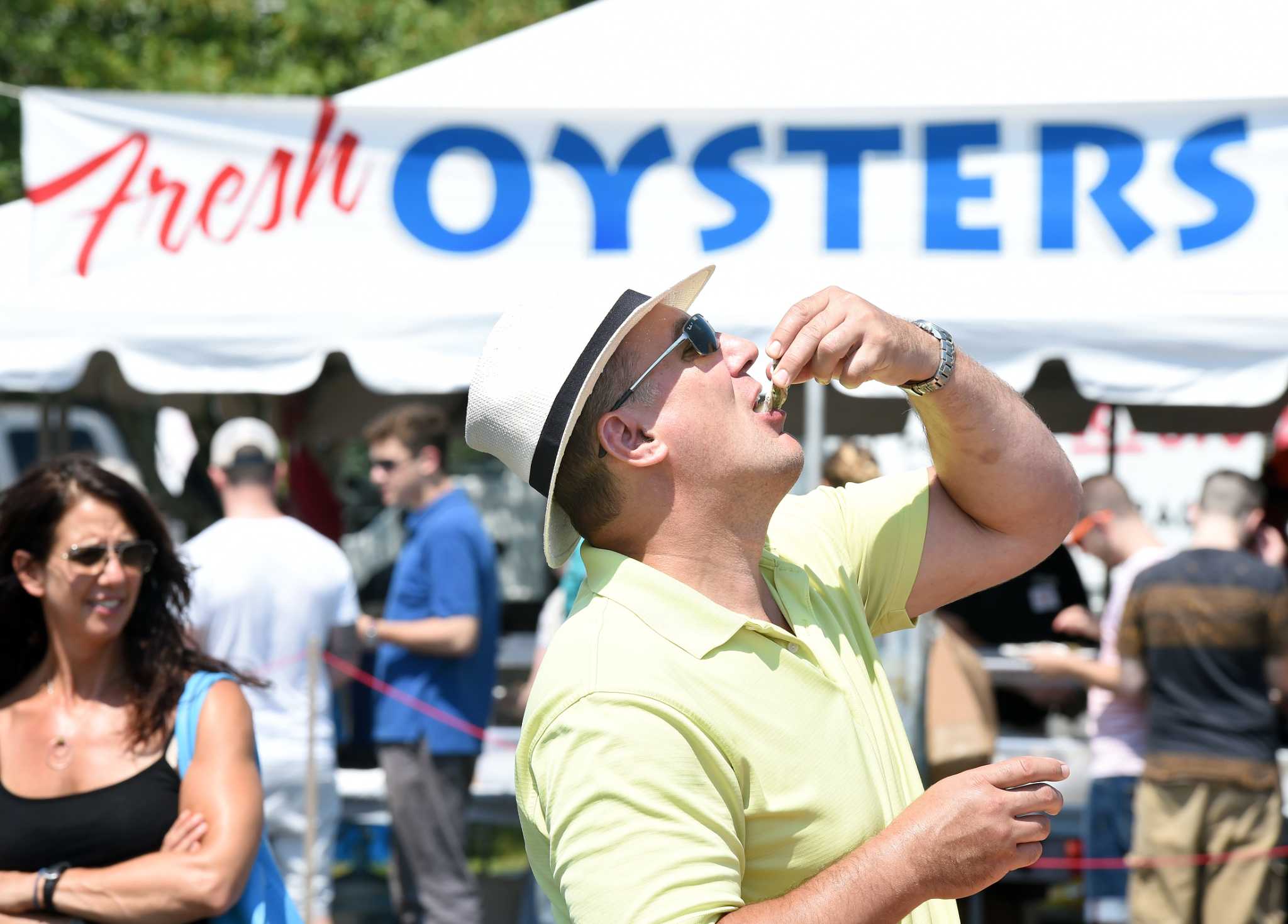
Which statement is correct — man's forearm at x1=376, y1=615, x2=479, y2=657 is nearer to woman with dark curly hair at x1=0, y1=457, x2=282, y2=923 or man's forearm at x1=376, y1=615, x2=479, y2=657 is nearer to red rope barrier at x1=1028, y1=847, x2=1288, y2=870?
red rope barrier at x1=1028, y1=847, x2=1288, y2=870

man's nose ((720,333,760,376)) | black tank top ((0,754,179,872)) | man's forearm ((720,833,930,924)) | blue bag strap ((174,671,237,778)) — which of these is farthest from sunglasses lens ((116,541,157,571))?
man's forearm ((720,833,930,924))

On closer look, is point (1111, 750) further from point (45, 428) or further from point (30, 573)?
point (45, 428)

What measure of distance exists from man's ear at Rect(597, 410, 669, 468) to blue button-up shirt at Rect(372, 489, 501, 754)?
368 centimetres

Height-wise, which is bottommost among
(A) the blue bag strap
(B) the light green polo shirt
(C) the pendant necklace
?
(C) the pendant necklace

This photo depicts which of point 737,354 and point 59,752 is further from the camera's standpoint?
point 59,752

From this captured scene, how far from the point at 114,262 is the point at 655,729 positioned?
12.6 feet

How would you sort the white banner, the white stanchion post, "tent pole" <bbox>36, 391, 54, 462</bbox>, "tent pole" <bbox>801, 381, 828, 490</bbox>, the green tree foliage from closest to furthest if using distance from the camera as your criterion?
the white banner
"tent pole" <bbox>801, 381, 828, 490</bbox>
the white stanchion post
"tent pole" <bbox>36, 391, 54, 462</bbox>
the green tree foliage

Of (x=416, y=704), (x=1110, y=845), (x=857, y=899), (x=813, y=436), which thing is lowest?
(x=1110, y=845)

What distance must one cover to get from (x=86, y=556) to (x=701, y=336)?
5.49 feet

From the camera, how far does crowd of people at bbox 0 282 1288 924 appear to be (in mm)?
1453

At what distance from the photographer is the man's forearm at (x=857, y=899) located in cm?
138

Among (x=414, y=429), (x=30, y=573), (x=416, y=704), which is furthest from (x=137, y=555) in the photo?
(x=414, y=429)

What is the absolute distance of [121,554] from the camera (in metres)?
2.91

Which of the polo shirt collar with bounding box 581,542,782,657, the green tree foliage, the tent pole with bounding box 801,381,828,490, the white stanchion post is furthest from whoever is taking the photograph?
the green tree foliage
